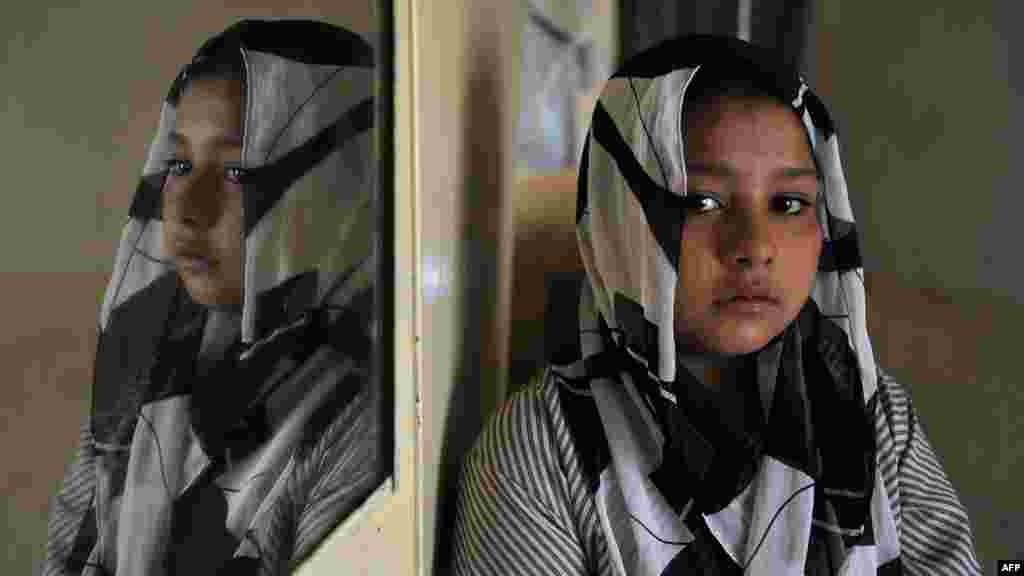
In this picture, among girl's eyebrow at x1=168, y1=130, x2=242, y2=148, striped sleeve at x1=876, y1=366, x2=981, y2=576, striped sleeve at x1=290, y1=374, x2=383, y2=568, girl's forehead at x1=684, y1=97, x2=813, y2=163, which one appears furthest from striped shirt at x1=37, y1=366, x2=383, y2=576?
striped sleeve at x1=876, y1=366, x2=981, y2=576

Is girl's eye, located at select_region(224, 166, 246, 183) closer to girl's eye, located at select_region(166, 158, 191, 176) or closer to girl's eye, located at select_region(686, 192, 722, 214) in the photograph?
girl's eye, located at select_region(166, 158, 191, 176)

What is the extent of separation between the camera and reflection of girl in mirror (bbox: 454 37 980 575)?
819 mm

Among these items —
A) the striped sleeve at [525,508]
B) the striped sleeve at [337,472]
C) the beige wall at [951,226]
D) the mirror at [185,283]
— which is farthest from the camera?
the beige wall at [951,226]

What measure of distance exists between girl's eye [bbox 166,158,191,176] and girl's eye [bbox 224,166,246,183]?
0.14ft

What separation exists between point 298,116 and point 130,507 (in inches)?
9.4

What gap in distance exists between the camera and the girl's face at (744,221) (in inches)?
32.4

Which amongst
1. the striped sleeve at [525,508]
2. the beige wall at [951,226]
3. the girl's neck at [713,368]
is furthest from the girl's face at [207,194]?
the beige wall at [951,226]

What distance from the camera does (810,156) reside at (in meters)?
0.86

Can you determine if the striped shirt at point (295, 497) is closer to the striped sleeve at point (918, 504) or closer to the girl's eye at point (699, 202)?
the girl's eye at point (699, 202)

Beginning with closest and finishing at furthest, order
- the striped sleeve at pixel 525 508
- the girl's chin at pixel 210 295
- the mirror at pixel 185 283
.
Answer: the mirror at pixel 185 283 → the girl's chin at pixel 210 295 → the striped sleeve at pixel 525 508

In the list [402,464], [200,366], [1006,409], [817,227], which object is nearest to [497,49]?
[817,227]

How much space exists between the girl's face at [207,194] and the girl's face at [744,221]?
545 millimetres

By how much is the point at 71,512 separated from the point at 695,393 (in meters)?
0.70

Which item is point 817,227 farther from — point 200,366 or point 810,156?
point 200,366
